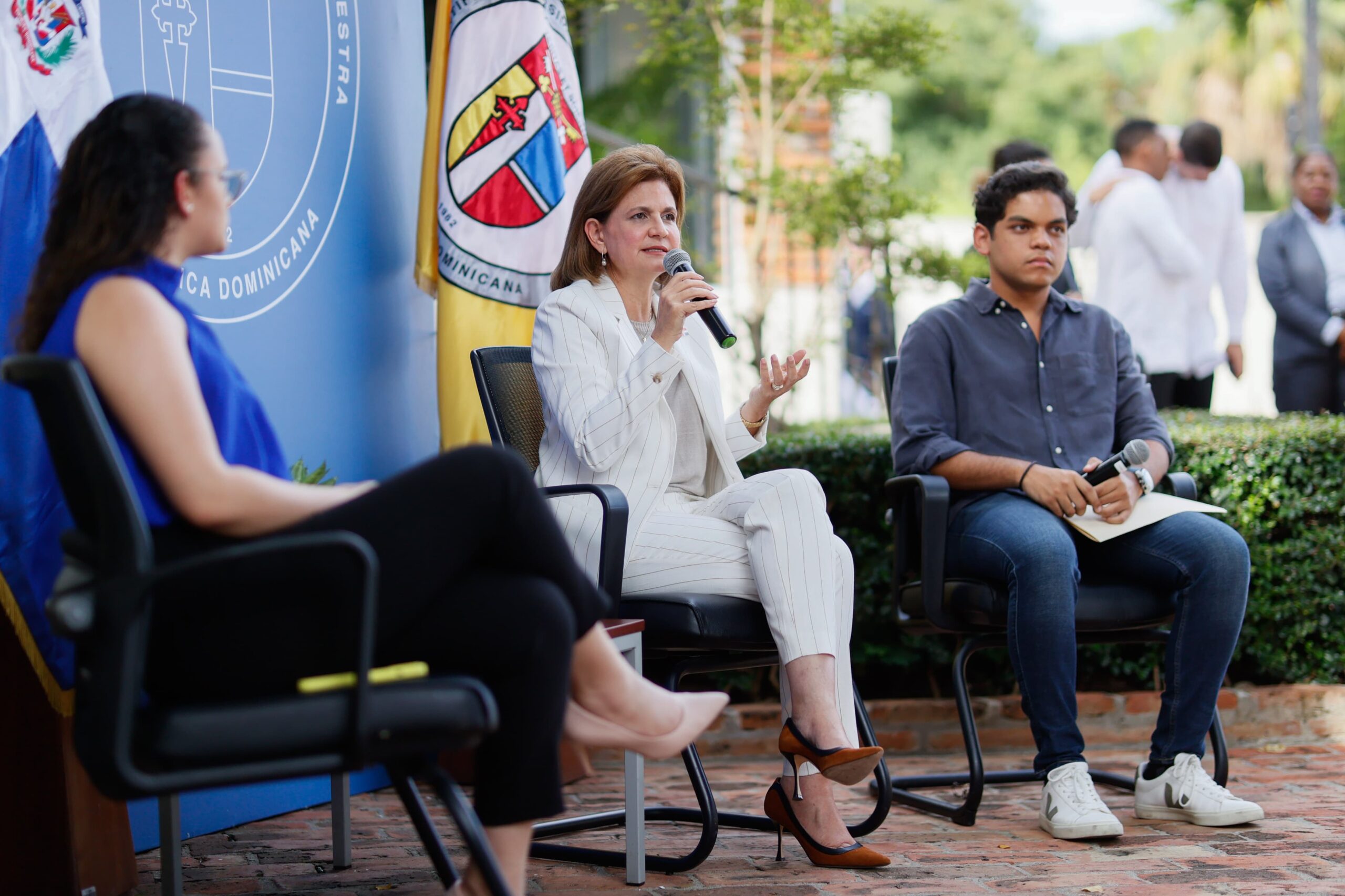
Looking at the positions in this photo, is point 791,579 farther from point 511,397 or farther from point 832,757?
point 511,397

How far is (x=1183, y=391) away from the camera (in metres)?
6.14

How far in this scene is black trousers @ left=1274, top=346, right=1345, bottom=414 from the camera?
264 inches

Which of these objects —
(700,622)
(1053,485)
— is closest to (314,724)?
(700,622)

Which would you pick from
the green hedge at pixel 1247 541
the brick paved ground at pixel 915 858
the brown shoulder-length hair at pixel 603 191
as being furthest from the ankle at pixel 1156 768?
the brown shoulder-length hair at pixel 603 191

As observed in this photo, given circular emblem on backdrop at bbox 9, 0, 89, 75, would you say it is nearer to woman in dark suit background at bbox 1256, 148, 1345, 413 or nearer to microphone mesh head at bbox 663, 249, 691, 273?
microphone mesh head at bbox 663, 249, 691, 273

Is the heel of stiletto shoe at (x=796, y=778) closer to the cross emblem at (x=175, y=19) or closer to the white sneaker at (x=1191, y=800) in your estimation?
the white sneaker at (x=1191, y=800)

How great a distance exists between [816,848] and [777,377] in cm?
103

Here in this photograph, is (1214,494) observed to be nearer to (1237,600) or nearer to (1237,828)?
(1237,600)

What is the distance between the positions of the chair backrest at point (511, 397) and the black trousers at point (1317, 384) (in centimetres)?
475

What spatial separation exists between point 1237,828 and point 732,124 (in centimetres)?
652

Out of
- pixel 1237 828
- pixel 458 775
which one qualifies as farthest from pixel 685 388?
pixel 1237 828

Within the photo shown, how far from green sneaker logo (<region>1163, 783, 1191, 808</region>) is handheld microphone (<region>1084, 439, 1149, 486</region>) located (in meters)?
0.73

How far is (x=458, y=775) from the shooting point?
3.81 m

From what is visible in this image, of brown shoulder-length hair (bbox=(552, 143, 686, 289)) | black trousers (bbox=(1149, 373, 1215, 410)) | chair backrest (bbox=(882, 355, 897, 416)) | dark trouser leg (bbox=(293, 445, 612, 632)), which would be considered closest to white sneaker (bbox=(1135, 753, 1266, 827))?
chair backrest (bbox=(882, 355, 897, 416))
